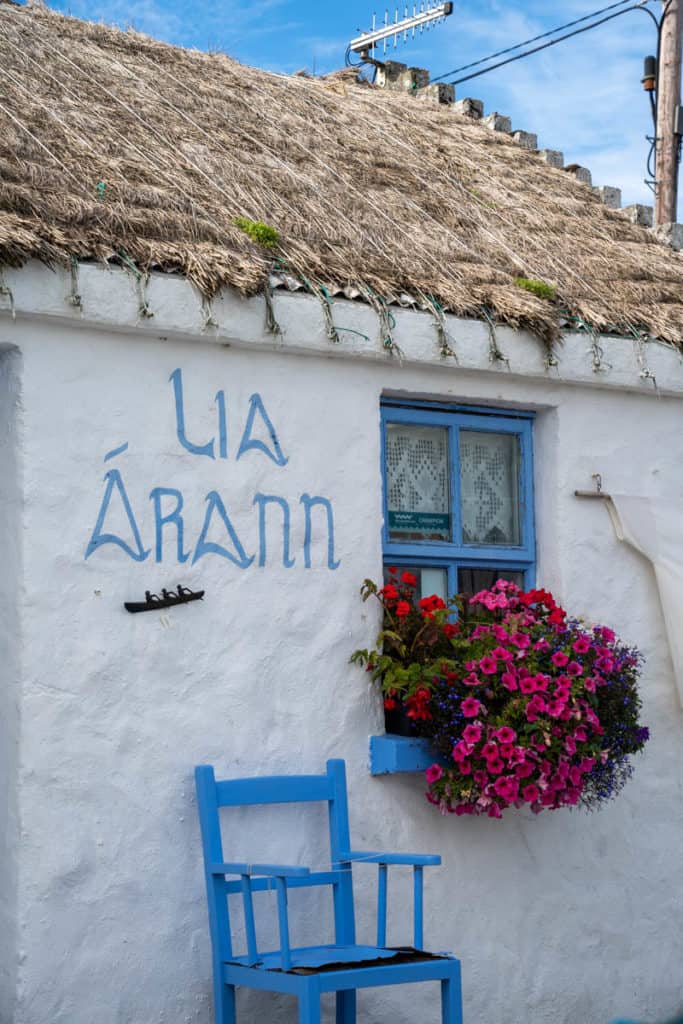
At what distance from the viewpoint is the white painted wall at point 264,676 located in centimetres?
506

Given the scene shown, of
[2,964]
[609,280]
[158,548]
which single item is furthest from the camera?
[609,280]

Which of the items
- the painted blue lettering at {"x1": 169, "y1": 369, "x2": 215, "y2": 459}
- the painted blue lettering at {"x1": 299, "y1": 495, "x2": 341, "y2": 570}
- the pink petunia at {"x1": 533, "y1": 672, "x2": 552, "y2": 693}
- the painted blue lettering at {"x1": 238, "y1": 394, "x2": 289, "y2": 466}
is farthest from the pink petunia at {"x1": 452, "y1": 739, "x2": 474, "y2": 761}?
the painted blue lettering at {"x1": 169, "y1": 369, "x2": 215, "y2": 459}

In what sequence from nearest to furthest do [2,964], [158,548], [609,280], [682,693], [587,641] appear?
[2,964] → [158,548] → [587,641] → [682,693] → [609,280]

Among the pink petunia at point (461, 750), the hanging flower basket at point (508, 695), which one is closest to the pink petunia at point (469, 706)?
the hanging flower basket at point (508, 695)

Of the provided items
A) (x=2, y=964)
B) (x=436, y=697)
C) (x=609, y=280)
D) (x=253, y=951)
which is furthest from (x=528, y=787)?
(x=609, y=280)

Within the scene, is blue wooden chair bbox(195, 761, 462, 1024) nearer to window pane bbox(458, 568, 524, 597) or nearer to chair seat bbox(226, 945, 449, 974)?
chair seat bbox(226, 945, 449, 974)

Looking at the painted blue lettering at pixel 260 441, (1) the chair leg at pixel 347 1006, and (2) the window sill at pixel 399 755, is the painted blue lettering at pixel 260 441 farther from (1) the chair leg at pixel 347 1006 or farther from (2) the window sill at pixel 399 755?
(1) the chair leg at pixel 347 1006

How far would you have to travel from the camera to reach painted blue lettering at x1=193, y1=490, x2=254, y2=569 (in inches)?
216

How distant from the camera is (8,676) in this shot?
200 inches

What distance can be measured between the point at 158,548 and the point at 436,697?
4.15 ft

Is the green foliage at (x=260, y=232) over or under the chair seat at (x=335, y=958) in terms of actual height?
over

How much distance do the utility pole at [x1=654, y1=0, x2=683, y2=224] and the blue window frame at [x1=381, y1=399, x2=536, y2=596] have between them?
243 inches

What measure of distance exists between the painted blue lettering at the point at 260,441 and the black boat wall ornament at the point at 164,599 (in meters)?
0.60

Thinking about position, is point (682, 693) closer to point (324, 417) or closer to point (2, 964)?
point (324, 417)
